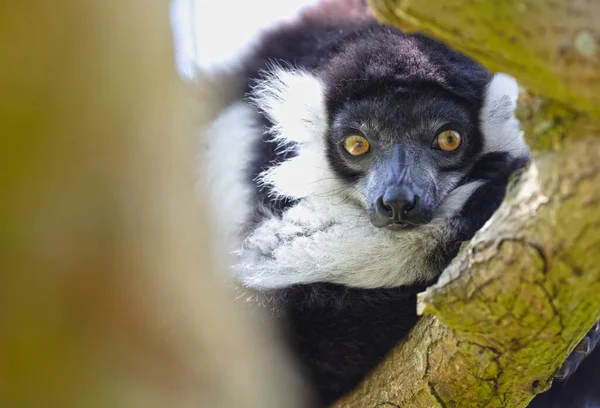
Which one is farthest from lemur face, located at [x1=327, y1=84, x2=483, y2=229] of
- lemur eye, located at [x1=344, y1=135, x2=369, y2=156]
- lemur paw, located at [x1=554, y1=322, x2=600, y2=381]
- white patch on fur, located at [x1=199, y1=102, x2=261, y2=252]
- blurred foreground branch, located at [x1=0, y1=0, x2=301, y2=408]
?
blurred foreground branch, located at [x1=0, y1=0, x2=301, y2=408]

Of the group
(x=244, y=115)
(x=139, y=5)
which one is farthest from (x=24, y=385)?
(x=244, y=115)

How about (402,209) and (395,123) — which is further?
(395,123)

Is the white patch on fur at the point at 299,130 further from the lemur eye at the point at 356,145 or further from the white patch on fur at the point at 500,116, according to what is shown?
the white patch on fur at the point at 500,116

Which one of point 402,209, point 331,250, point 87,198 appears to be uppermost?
point 87,198

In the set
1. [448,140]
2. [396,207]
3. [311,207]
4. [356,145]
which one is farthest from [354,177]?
[396,207]

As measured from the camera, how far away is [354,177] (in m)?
3.78

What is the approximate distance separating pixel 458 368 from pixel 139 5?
1.72m

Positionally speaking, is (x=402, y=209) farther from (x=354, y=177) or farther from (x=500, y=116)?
(x=500, y=116)

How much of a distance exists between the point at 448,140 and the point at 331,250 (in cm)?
84

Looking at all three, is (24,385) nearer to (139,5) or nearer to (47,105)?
(47,105)

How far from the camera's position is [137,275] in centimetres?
177

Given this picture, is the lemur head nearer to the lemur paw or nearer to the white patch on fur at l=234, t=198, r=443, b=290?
the white patch on fur at l=234, t=198, r=443, b=290

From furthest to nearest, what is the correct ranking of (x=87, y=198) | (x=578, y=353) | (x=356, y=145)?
(x=356, y=145) < (x=578, y=353) < (x=87, y=198)

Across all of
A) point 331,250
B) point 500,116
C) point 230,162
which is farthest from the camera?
point 230,162
